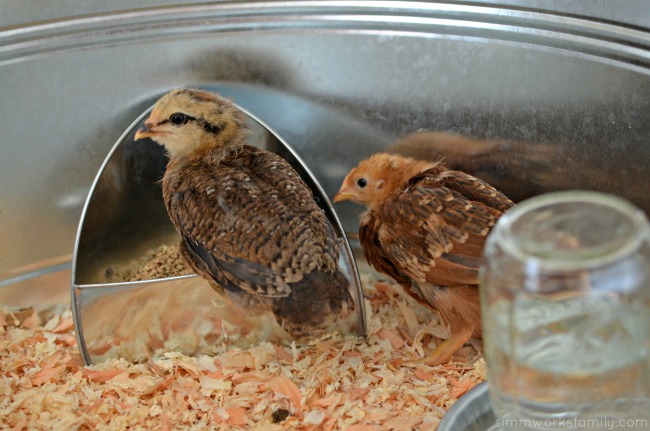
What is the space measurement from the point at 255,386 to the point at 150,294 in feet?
0.90

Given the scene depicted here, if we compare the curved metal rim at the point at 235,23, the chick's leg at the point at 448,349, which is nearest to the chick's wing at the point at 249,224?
the chick's leg at the point at 448,349

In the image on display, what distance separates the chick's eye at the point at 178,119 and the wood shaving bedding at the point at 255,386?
1.44 feet

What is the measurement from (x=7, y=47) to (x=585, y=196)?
127 cm

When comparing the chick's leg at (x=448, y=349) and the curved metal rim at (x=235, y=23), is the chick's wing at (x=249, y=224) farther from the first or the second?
the curved metal rim at (x=235, y=23)

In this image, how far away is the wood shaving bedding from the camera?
144cm

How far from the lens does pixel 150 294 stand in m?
1.59

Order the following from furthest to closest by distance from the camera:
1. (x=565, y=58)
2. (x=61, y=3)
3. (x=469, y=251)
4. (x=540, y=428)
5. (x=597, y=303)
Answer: (x=61, y=3), (x=565, y=58), (x=469, y=251), (x=540, y=428), (x=597, y=303)

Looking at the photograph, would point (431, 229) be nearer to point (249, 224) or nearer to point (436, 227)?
point (436, 227)

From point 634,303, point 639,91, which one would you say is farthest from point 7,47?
point 634,303

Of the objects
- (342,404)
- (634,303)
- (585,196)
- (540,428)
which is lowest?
(342,404)

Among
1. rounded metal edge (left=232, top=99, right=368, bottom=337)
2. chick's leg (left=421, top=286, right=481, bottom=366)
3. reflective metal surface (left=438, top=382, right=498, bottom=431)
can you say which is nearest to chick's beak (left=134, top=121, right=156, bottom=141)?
rounded metal edge (left=232, top=99, right=368, bottom=337)

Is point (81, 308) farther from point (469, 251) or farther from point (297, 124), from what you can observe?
point (469, 251)

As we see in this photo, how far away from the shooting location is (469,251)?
1411 millimetres

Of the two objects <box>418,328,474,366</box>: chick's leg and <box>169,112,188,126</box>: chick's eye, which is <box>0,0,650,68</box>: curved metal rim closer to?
<box>169,112,188,126</box>: chick's eye
